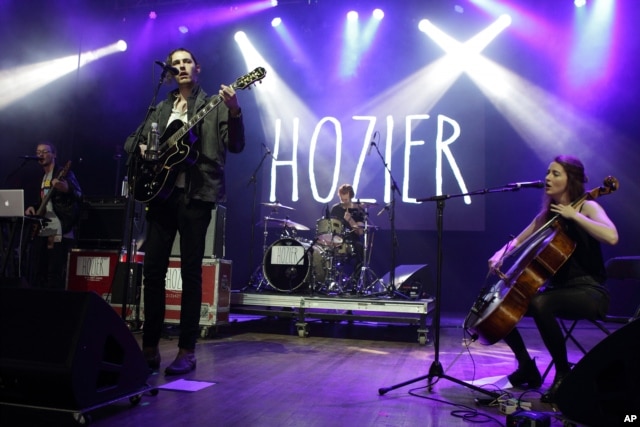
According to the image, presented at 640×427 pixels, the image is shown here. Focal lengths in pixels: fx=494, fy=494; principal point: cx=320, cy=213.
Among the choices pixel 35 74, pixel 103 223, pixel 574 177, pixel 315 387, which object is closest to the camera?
pixel 315 387

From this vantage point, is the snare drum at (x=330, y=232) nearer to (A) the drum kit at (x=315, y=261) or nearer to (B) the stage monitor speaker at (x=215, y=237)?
(A) the drum kit at (x=315, y=261)

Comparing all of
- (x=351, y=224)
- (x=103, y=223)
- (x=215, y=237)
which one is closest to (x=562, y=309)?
(x=215, y=237)

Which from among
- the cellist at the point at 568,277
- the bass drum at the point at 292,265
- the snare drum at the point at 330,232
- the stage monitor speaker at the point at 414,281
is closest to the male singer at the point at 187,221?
the cellist at the point at 568,277

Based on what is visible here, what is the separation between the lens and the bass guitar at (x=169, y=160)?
2.80 metres

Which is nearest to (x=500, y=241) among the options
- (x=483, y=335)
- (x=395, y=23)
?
(x=395, y=23)

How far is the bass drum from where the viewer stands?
5.73 m

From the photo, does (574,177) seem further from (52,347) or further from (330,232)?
(330,232)

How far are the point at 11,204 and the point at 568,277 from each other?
189 inches

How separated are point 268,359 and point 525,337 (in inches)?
138

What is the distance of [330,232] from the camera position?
20.7 ft

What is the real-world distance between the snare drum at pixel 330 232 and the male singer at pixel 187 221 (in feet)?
10.5

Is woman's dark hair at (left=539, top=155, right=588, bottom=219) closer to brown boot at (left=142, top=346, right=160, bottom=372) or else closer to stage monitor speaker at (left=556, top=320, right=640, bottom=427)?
stage monitor speaker at (left=556, top=320, right=640, bottom=427)

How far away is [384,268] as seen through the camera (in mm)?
8578

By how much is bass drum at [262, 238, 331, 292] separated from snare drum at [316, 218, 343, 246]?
0.46 feet
